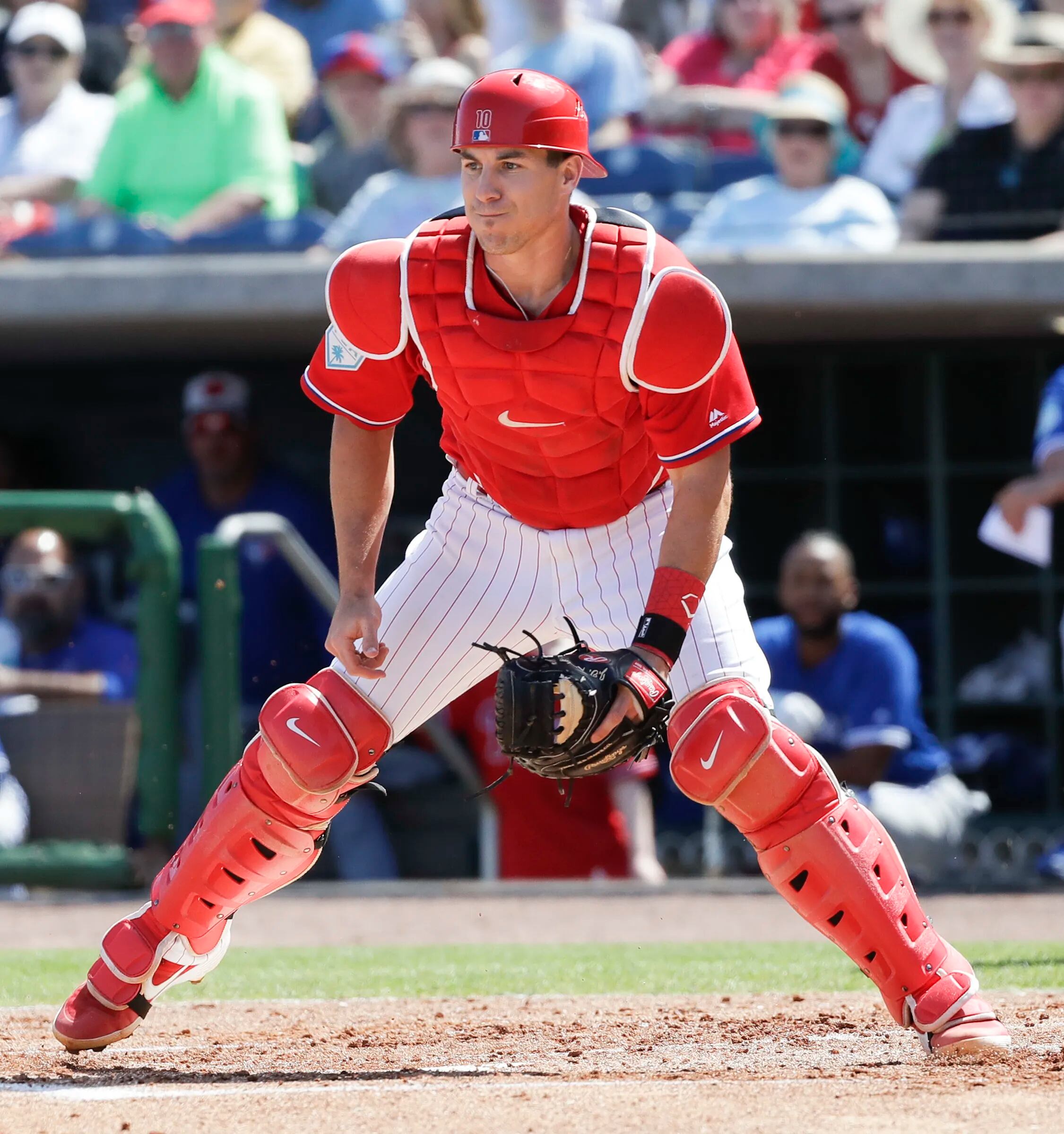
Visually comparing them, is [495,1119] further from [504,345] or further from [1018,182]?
[1018,182]

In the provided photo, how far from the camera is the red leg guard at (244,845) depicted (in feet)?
11.4

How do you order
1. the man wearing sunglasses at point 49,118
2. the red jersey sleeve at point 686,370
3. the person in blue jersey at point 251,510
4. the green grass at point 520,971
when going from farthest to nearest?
1. the man wearing sunglasses at point 49,118
2. the person in blue jersey at point 251,510
3. the green grass at point 520,971
4. the red jersey sleeve at point 686,370

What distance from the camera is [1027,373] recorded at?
8.45 metres

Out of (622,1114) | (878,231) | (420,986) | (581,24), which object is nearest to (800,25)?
(581,24)

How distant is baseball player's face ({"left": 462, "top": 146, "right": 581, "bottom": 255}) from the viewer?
10.8 feet

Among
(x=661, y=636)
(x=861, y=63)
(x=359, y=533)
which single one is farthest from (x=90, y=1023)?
(x=861, y=63)

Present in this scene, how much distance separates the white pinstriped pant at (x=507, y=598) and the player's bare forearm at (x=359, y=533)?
0.22 ft

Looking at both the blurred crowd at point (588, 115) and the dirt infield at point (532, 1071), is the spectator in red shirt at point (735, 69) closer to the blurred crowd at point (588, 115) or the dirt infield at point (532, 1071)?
the blurred crowd at point (588, 115)

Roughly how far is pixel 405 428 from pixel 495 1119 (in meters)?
6.43

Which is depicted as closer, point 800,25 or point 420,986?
point 420,986

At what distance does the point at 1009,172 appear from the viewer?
739 cm

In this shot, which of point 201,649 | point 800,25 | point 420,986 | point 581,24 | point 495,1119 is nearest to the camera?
point 495,1119

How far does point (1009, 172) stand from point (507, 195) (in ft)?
15.2

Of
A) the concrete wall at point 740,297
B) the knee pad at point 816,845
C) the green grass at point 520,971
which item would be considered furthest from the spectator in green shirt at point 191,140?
the knee pad at point 816,845
